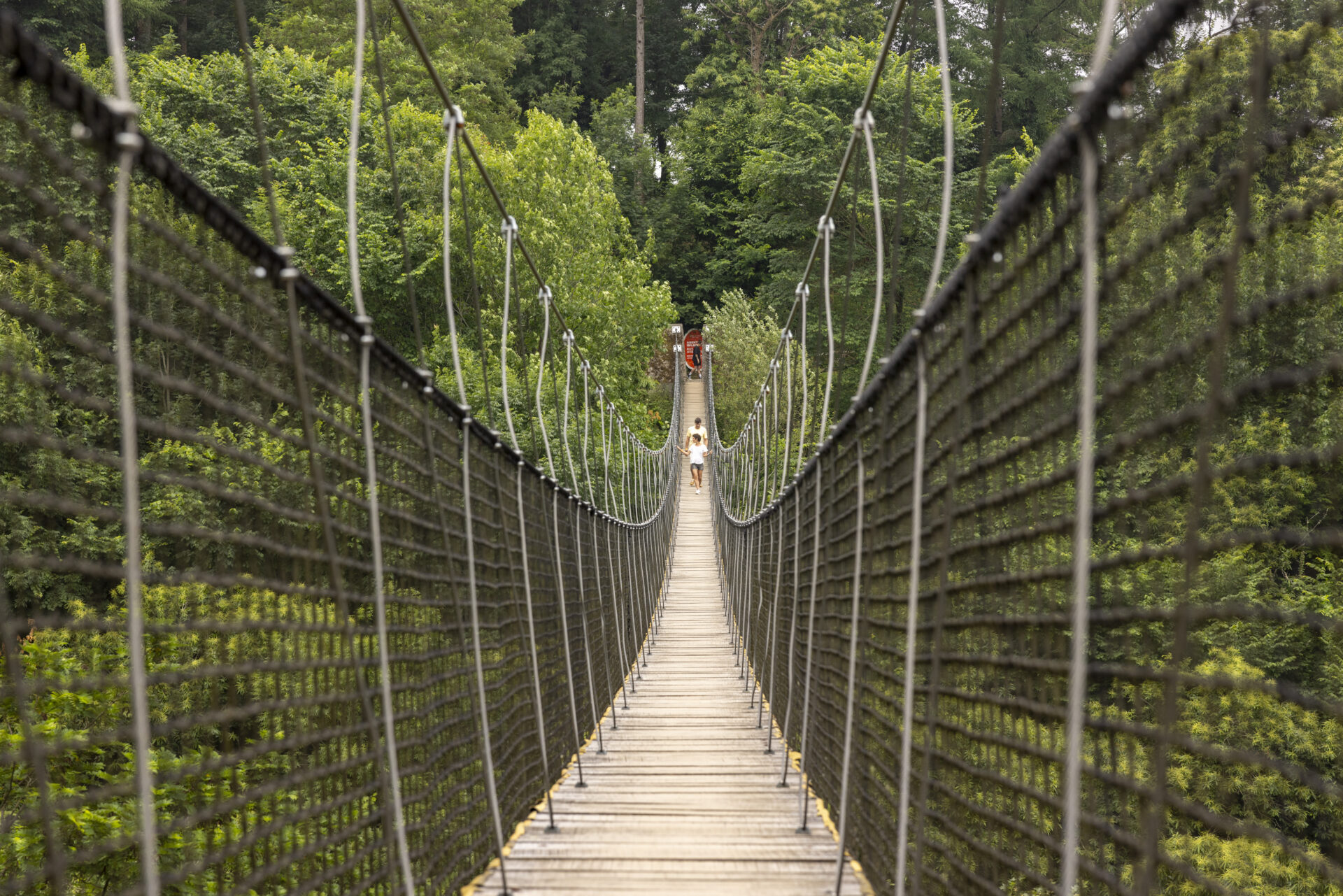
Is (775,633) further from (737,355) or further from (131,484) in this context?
(737,355)

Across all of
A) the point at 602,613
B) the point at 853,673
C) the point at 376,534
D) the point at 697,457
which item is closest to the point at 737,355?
the point at 697,457

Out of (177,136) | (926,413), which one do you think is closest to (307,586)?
(926,413)

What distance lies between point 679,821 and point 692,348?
24.3 m

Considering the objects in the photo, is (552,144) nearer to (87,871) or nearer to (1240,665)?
(1240,665)

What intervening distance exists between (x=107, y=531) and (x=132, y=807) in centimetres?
639

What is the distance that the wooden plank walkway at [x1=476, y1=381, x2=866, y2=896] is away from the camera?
2.24 m

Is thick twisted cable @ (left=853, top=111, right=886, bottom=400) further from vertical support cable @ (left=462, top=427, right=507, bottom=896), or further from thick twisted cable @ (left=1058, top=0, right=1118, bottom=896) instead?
thick twisted cable @ (left=1058, top=0, right=1118, bottom=896)

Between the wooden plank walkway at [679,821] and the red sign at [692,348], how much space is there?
859 inches

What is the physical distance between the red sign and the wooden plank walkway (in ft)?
71.6

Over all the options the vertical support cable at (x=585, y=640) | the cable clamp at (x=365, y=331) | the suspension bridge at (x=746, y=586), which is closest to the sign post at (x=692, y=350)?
the suspension bridge at (x=746, y=586)

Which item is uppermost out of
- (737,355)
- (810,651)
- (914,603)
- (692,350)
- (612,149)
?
(612,149)

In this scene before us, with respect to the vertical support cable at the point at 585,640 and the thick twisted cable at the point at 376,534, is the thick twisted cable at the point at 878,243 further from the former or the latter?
the vertical support cable at the point at 585,640

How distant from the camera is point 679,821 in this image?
2734 mm

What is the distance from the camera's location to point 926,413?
1.71 m
